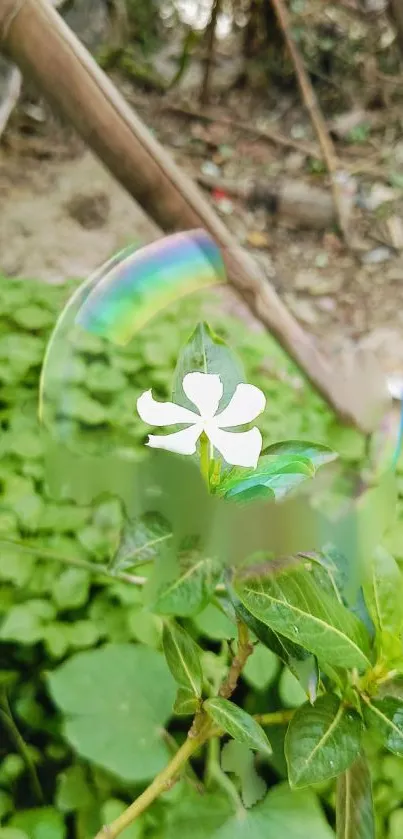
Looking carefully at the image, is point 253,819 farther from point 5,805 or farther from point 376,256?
point 376,256

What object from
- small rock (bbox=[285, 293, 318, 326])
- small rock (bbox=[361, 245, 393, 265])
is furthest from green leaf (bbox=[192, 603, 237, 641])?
small rock (bbox=[361, 245, 393, 265])

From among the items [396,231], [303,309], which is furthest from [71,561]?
[396,231]

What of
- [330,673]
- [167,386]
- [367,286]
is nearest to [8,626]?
[330,673]

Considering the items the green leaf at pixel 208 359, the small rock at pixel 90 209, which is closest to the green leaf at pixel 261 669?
the green leaf at pixel 208 359

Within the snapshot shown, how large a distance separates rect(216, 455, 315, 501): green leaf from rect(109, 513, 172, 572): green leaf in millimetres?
107

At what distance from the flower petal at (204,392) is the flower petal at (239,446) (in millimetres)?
13

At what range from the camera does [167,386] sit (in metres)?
1.20

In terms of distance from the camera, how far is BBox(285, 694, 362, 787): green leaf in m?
0.47

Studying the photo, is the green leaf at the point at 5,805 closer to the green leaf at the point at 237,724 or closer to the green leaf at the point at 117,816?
the green leaf at the point at 117,816

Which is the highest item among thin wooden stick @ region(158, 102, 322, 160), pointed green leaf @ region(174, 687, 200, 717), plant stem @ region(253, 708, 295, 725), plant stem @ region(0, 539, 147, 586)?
thin wooden stick @ region(158, 102, 322, 160)

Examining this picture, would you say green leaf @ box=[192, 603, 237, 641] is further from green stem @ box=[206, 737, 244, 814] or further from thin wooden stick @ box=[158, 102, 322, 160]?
thin wooden stick @ box=[158, 102, 322, 160]

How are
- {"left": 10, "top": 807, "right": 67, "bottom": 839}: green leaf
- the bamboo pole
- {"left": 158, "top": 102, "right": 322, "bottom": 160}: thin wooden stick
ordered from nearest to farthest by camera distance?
1. {"left": 10, "top": 807, "right": 67, "bottom": 839}: green leaf
2. the bamboo pole
3. {"left": 158, "top": 102, "right": 322, "bottom": 160}: thin wooden stick

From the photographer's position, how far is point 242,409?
394 millimetres

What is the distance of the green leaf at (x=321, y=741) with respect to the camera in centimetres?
47
